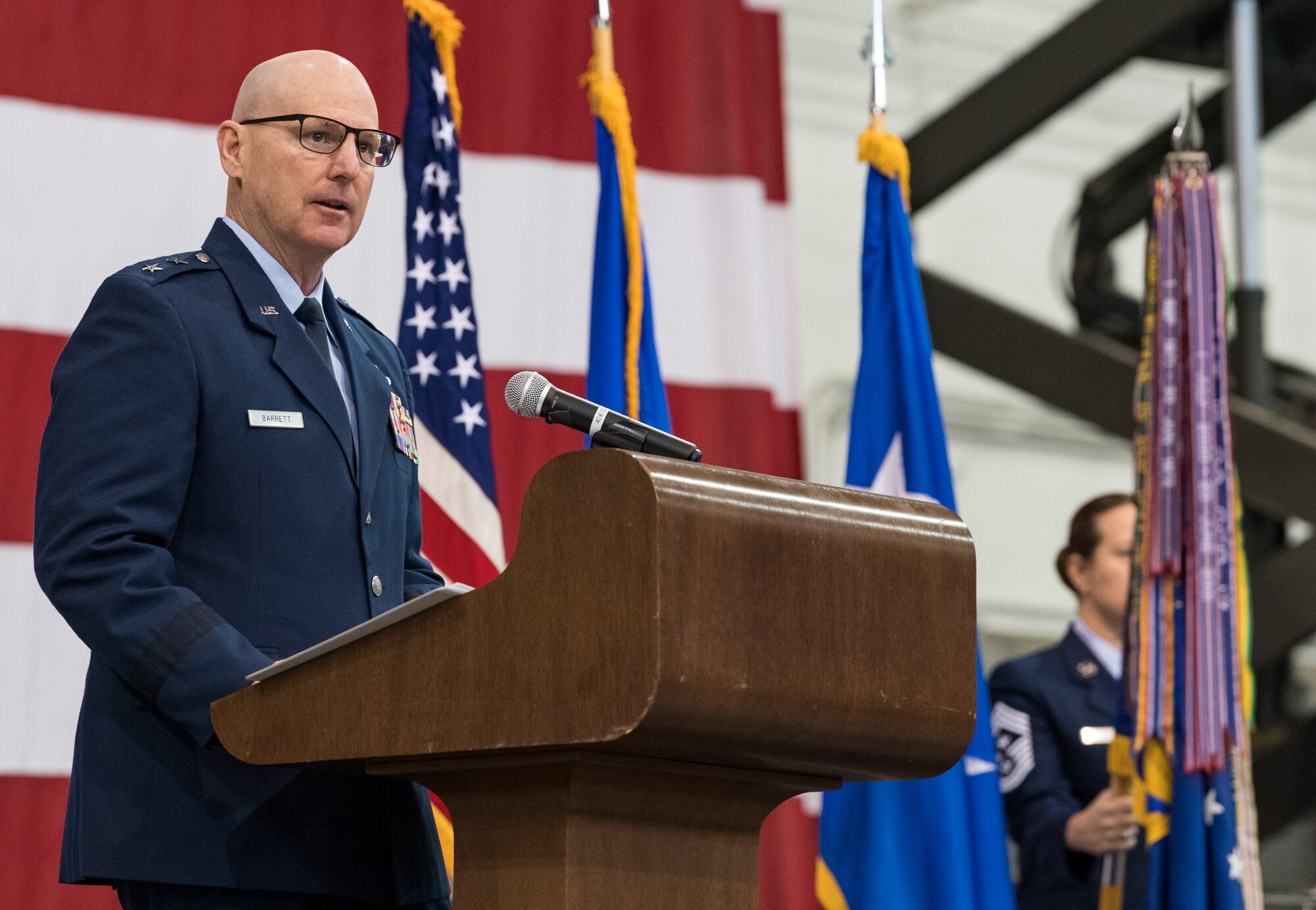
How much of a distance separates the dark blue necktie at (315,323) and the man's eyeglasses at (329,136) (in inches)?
5.1

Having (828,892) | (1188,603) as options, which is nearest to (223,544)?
(828,892)

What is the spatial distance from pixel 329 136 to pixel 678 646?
687mm

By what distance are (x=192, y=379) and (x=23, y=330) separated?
1607mm

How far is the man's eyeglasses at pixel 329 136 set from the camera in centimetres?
149

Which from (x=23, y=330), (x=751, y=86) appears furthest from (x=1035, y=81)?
(x=23, y=330)

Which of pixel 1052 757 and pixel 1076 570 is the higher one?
pixel 1076 570

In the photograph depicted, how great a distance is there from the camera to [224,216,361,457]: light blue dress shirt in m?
1.47

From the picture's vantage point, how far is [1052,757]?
118 inches

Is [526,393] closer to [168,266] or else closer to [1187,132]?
[168,266]

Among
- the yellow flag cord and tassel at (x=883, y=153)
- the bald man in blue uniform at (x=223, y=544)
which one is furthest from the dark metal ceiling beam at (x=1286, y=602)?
the bald man in blue uniform at (x=223, y=544)

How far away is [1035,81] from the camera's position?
364 centimetres

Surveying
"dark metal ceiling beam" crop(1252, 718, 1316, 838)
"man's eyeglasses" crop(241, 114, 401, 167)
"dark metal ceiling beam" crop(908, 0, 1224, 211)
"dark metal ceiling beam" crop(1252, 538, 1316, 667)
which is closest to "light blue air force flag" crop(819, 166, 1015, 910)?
"dark metal ceiling beam" crop(908, 0, 1224, 211)

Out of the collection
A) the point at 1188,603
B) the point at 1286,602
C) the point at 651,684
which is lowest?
the point at 651,684

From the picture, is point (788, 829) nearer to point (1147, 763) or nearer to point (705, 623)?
point (1147, 763)
